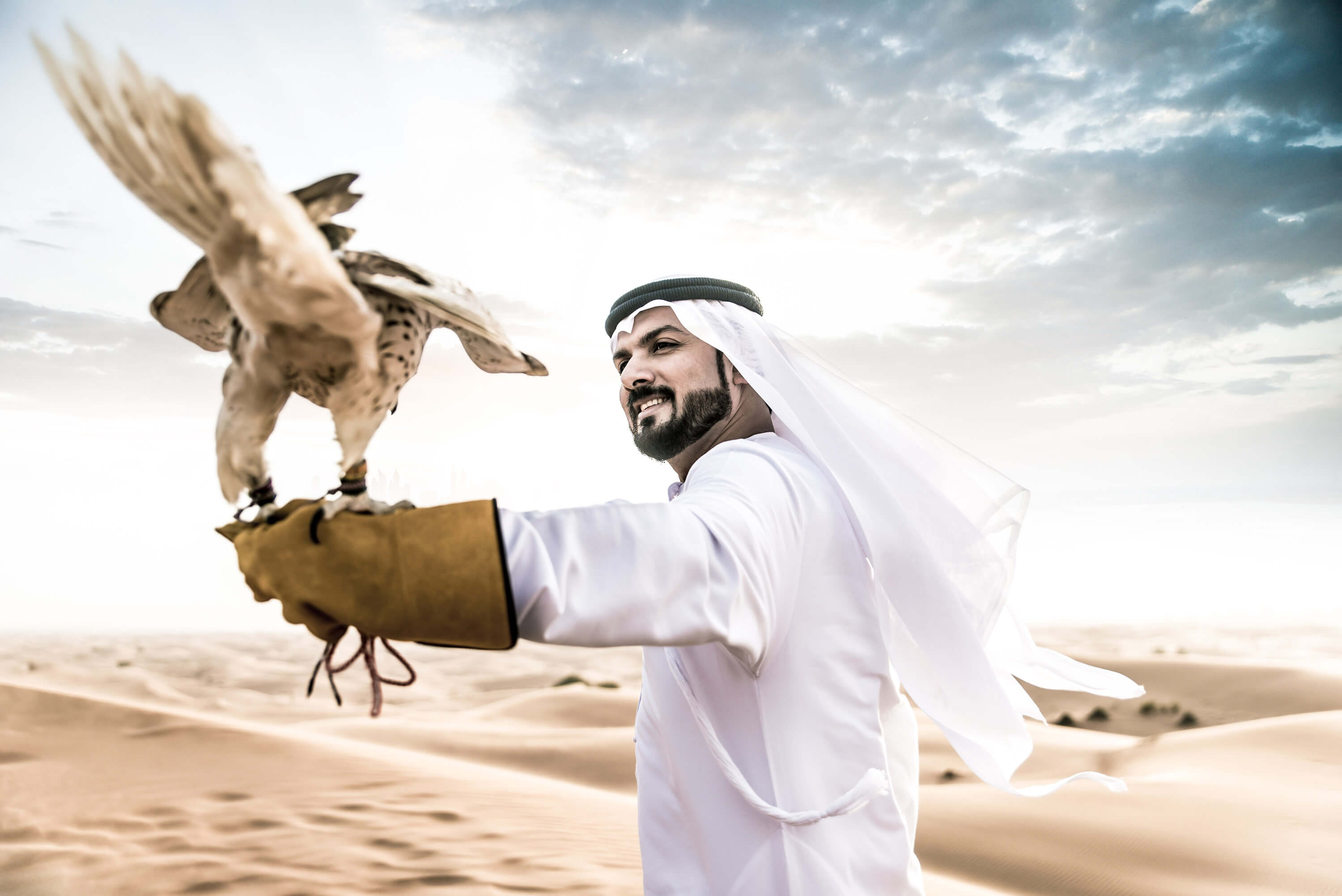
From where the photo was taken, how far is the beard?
7.39ft

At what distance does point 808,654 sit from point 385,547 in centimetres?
96

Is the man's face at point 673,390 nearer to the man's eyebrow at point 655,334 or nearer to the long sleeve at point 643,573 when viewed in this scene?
the man's eyebrow at point 655,334

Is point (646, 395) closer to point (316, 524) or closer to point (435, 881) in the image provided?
point (316, 524)

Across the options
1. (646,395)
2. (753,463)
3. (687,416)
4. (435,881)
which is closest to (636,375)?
(646,395)

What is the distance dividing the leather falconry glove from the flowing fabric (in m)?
1.02

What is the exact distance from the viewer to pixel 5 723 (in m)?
7.98

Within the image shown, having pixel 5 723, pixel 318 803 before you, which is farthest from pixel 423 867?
pixel 5 723

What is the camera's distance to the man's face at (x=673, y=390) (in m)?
2.26

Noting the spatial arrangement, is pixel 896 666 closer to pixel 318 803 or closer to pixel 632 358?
pixel 632 358

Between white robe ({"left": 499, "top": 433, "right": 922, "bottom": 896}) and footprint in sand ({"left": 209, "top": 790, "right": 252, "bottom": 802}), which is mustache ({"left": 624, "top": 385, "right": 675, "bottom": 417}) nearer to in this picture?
white robe ({"left": 499, "top": 433, "right": 922, "bottom": 896})

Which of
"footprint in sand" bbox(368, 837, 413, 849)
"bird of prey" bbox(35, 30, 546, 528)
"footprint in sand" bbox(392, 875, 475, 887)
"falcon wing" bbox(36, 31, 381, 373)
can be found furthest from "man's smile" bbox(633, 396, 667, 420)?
"footprint in sand" bbox(368, 837, 413, 849)

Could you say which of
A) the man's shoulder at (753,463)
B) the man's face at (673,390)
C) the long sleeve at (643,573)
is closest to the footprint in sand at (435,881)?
the man's face at (673,390)

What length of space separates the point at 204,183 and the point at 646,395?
157 centimetres

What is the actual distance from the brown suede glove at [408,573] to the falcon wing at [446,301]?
0.86 ft
